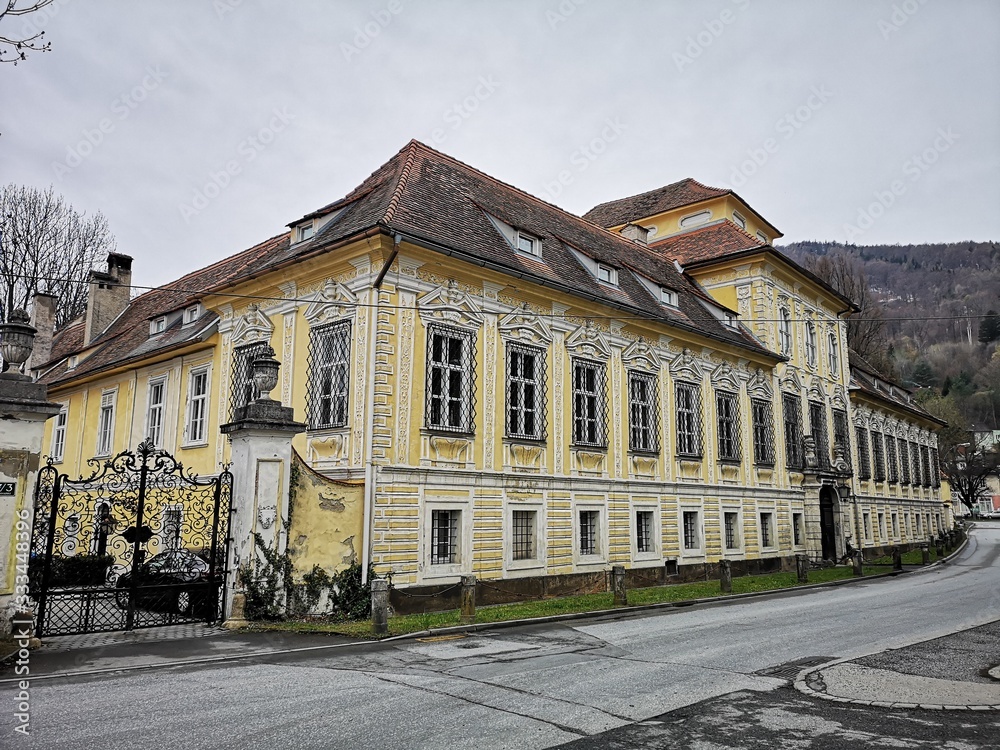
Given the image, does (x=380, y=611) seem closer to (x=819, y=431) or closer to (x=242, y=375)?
(x=242, y=375)

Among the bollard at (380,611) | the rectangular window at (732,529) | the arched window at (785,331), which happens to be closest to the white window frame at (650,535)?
the rectangular window at (732,529)

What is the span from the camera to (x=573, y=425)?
19.1m

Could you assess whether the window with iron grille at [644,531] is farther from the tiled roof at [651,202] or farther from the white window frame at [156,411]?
the tiled roof at [651,202]

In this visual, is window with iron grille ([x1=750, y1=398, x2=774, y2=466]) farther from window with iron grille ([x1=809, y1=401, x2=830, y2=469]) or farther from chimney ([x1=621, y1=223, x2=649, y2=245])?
chimney ([x1=621, y1=223, x2=649, y2=245])

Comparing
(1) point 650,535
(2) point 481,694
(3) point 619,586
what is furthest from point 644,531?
(2) point 481,694

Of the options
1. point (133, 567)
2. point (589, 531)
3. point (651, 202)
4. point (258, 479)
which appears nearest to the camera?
point (133, 567)

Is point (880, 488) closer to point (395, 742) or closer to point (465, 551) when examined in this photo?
point (465, 551)

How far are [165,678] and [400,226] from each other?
9.62 m

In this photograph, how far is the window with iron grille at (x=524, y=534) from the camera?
17422 mm

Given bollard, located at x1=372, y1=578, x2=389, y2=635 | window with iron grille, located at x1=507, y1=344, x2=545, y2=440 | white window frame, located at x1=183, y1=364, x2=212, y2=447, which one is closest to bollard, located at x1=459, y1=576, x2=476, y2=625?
bollard, located at x1=372, y1=578, x2=389, y2=635

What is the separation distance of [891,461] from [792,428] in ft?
50.9

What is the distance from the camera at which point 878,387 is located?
42.8 meters

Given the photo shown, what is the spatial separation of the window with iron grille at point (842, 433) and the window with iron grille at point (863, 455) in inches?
98.1

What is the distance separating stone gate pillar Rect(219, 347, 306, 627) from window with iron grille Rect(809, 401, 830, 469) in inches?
901
